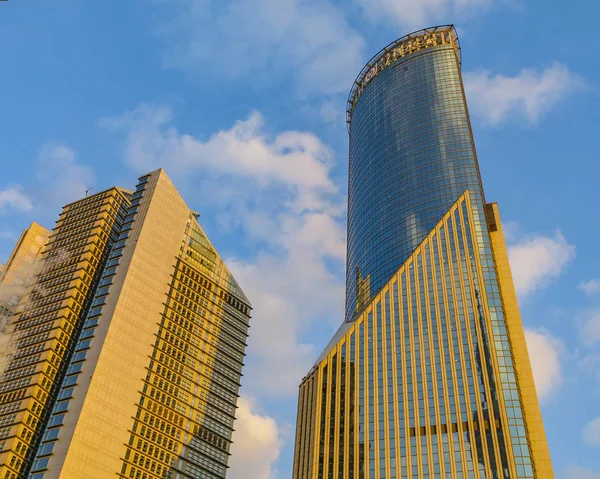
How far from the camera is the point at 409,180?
179 metres

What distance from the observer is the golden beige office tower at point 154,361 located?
131 m

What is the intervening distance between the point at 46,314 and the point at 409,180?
323 feet

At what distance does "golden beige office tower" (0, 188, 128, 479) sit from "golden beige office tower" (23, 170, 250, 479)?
18.5ft

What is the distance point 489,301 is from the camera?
145 metres

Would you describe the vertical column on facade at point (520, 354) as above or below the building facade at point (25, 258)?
below

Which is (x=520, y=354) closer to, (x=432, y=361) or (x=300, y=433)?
(x=432, y=361)

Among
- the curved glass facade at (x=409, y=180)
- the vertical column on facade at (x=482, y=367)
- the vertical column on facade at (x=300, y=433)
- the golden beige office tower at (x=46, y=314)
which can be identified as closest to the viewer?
the vertical column on facade at (x=482, y=367)

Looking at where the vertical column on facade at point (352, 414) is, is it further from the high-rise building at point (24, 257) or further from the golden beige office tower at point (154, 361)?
the high-rise building at point (24, 257)

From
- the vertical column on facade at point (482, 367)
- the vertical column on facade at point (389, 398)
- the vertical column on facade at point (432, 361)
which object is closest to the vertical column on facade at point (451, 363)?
the vertical column on facade at point (432, 361)

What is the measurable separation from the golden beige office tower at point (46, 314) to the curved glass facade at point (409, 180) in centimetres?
6705

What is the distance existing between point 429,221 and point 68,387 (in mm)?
92847

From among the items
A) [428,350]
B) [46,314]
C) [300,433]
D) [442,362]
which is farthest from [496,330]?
[46,314]

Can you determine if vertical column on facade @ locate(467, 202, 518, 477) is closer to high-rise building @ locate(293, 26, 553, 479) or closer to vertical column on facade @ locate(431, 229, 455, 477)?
high-rise building @ locate(293, 26, 553, 479)

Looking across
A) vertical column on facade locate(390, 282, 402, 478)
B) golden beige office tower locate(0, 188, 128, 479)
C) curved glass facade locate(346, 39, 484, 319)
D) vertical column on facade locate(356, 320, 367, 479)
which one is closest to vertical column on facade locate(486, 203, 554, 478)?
curved glass facade locate(346, 39, 484, 319)
